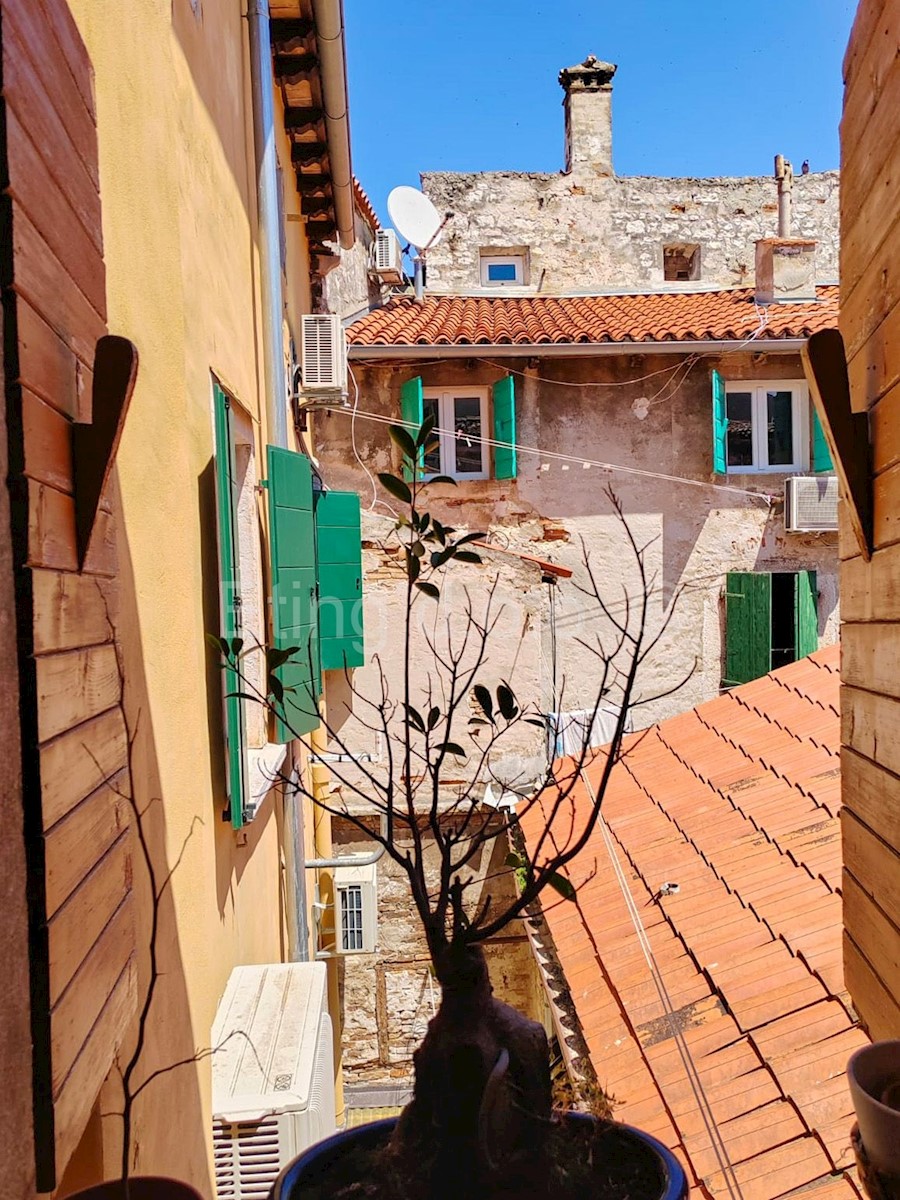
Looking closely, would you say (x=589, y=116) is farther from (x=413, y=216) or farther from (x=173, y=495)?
(x=173, y=495)

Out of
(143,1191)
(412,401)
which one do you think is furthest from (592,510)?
(143,1191)

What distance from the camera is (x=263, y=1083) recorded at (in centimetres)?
302

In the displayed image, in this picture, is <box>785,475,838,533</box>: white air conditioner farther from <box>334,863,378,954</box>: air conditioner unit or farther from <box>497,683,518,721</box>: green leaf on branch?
<box>497,683,518,721</box>: green leaf on branch

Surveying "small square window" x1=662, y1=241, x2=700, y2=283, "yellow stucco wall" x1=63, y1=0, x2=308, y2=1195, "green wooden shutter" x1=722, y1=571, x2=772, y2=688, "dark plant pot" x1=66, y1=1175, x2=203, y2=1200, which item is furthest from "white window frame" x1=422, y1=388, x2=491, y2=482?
"dark plant pot" x1=66, y1=1175, x2=203, y2=1200

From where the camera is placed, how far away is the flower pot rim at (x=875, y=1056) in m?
1.65

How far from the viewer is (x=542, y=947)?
5465mm

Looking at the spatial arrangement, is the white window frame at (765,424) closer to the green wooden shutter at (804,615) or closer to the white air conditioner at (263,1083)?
the green wooden shutter at (804,615)

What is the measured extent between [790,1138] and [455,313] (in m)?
11.0

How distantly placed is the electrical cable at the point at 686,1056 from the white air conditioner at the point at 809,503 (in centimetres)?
674

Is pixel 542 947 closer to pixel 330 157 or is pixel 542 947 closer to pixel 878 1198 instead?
pixel 878 1198

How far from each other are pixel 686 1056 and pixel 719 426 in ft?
28.6

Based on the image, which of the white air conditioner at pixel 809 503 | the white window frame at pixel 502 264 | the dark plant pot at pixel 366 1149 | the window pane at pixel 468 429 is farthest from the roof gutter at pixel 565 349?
the dark plant pot at pixel 366 1149

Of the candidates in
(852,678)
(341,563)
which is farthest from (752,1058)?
(341,563)

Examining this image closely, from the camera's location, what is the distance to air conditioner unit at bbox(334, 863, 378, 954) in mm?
8133
